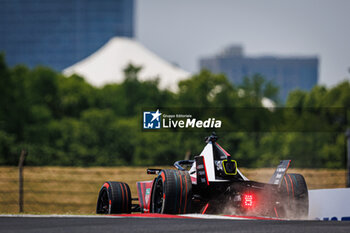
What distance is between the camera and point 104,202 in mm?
13984

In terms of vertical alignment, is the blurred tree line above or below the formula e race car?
below

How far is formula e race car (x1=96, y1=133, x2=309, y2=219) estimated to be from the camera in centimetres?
1132

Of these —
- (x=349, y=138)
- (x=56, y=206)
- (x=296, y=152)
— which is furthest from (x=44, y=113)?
(x=349, y=138)

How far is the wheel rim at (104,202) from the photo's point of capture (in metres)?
13.8

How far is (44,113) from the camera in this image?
2694 inches

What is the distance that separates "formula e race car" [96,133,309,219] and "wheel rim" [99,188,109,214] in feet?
6.27

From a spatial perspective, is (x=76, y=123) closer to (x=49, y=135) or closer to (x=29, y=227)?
(x=49, y=135)

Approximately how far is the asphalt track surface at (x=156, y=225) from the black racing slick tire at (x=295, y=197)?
2.23 meters

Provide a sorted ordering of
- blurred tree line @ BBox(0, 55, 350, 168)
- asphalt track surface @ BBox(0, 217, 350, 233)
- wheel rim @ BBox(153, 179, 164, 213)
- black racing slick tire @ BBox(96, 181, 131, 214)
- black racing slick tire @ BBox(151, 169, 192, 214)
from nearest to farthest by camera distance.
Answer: asphalt track surface @ BBox(0, 217, 350, 233), black racing slick tire @ BBox(151, 169, 192, 214), wheel rim @ BBox(153, 179, 164, 213), black racing slick tire @ BBox(96, 181, 131, 214), blurred tree line @ BBox(0, 55, 350, 168)

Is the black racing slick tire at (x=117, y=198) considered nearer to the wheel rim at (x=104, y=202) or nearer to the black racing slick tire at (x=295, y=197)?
the wheel rim at (x=104, y=202)

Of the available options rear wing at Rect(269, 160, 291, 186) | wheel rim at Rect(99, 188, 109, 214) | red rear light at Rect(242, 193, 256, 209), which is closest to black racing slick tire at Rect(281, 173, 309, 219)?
rear wing at Rect(269, 160, 291, 186)

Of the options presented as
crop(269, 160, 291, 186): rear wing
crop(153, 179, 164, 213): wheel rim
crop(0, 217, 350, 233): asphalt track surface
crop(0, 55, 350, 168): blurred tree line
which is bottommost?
crop(0, 55, 350, 168): blurred tree line

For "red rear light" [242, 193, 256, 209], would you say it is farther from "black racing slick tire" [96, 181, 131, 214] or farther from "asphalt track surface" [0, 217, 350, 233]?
"black racing slick tire" [96, 181, 131, 214]

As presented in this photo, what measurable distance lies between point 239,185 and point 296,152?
54.7 metres
